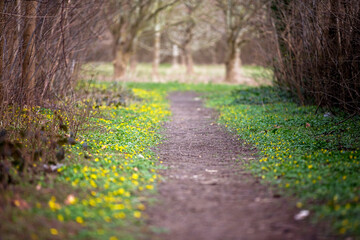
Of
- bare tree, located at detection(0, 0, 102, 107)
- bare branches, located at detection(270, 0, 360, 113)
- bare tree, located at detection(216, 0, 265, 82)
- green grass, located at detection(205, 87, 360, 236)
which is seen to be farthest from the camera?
bare tree, located at detection(216, 0, 265, 82)

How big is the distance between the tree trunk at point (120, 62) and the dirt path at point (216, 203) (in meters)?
17.3

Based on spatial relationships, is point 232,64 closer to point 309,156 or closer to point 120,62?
point 120,62

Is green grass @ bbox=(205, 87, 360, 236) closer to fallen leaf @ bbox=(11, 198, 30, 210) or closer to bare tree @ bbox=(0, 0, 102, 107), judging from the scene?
fallen leaf @ bbox=(11, 198, 30, 210)

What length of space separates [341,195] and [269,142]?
10.8ft

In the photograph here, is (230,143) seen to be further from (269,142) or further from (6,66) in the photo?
(6,66)

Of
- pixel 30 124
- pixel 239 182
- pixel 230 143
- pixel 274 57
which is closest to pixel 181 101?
pixel 274 57

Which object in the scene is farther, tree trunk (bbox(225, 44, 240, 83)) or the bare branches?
tree trunk (bbox(225, 44, 240, 83))

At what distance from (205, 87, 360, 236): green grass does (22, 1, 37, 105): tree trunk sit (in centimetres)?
490

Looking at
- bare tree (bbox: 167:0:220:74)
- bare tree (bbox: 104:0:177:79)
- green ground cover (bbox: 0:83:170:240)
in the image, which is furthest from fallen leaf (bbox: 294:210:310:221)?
bare tree (bbox: 167:0:220:74)

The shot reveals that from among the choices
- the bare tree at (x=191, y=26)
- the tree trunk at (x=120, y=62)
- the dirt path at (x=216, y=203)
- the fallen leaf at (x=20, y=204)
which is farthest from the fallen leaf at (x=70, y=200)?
the bare tree at (x=191, y=26)

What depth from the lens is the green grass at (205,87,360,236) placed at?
4129mm

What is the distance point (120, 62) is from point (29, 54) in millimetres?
15243

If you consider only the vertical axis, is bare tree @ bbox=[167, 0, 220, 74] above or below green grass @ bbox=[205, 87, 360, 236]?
above

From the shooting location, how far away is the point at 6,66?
777 cm
